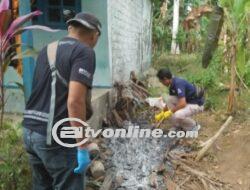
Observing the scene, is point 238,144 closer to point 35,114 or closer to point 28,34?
point 28,34

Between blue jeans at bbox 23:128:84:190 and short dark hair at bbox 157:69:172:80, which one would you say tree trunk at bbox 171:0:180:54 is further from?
blue jeans at bbox 23:128:84:190

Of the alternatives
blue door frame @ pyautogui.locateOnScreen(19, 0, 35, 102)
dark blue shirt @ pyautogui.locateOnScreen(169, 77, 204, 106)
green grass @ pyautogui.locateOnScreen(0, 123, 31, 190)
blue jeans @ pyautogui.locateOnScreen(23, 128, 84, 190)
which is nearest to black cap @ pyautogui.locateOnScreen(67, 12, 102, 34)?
blue jeans @ pyautogui.locateOnScreen(23, 128, 84, 190)

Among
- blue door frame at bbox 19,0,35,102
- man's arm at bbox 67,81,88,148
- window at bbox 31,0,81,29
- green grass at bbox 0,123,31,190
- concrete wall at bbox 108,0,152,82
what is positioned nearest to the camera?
man's arm at bbox 67,81,88,148

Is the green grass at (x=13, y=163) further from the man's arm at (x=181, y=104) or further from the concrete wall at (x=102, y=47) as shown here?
the concrete wall at (x=102, y=47)

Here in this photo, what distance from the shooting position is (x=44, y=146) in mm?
3166

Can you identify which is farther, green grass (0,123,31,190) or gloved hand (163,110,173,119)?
gloved hand (163,110,173,119)

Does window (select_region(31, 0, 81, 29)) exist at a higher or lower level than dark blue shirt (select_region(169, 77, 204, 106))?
higher

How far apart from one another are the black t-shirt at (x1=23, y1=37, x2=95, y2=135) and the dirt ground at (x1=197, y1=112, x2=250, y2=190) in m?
3.01

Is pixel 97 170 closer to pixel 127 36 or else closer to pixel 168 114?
pixel 168 114

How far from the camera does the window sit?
7.81 meters

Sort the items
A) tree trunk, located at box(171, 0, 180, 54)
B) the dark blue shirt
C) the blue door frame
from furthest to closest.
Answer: tree trunk, located at box(171, 0, 180, 54) → the dark blue shirt → the blue door frame

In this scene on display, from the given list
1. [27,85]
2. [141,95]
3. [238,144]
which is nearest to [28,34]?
[27,85]

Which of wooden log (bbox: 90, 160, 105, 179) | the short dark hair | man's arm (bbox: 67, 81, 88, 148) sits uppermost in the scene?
man's arm (bbox: 67, 81, 88, 148)

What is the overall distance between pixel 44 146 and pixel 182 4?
78.8 feet
